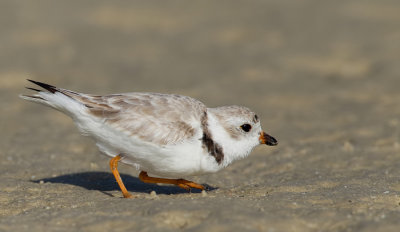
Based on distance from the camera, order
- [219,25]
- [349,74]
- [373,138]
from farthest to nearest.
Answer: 1. [219,25]
2. [349,74]
3. [373,138]

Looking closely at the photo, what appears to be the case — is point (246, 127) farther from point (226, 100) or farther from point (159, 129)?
point (226, 100)

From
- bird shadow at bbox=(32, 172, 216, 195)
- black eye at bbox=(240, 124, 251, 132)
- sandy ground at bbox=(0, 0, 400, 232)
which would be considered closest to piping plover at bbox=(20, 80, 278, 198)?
black eye at bbox=(240, 124, 251, 132)

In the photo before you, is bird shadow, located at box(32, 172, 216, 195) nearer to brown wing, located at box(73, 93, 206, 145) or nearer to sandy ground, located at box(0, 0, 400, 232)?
sandy ground, located at box(0, 0, 400, 232)

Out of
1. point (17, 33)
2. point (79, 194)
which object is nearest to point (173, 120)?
point (79, 194)

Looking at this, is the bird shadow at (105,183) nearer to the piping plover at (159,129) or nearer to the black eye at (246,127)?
the piping plover at (159,129)

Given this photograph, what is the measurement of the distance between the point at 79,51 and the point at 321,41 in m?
5.66

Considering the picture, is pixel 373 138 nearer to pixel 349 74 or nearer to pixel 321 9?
pixel 349 74

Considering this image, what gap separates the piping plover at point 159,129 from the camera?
20.3 ft

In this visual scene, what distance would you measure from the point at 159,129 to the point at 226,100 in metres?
5.69

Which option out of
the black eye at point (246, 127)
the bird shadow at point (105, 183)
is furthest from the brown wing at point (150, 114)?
the bird shadow at point (105, 183)

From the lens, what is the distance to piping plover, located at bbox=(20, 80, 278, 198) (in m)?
6.19

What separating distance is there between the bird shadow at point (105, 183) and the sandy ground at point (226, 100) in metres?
0.02

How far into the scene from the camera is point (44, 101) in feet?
21.0

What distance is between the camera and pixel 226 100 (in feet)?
38.7
